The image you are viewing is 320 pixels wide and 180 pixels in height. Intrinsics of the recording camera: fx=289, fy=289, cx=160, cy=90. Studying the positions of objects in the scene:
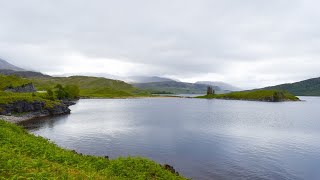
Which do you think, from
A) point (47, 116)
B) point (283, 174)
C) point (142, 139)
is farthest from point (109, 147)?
point (47, 116)

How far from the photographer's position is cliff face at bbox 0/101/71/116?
130 metres

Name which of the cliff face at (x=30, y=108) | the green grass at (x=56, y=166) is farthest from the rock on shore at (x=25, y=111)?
the green grass at (x=56, y=166)

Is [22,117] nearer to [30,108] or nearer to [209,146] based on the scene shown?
[30,108]

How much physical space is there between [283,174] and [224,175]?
39.2 ft

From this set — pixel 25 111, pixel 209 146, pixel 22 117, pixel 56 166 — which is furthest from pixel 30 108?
pixel 56 166

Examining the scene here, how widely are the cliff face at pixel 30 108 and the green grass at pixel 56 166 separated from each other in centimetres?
10285

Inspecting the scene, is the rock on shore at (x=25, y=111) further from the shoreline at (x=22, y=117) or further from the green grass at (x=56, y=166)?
the green grass at (x=56, y=166)

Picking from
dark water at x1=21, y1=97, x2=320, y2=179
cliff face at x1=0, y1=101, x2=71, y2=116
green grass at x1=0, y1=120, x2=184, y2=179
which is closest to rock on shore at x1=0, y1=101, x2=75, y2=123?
cliff face at x1=0, y1=101, x2=71, y2=116

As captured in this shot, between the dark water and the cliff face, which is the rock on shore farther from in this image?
the dark water

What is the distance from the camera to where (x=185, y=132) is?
10412cm

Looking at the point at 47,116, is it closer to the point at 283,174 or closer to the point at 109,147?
the point at 109,147

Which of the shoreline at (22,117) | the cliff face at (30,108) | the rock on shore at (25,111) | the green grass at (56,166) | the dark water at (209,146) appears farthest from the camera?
the cliff face at (30,108)

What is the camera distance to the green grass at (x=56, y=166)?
78.7ft

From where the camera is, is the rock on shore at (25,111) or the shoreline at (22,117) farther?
the rock on shore at (25,111)
